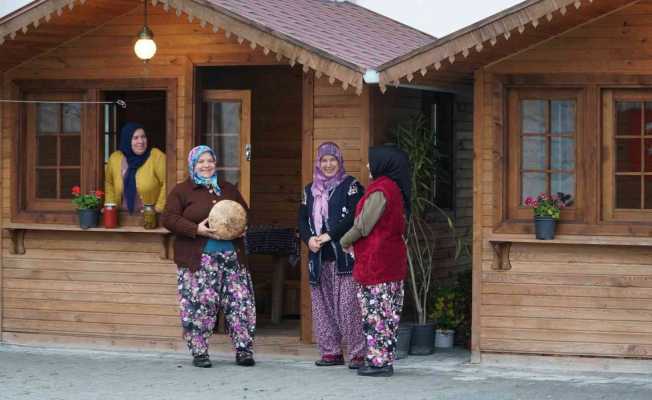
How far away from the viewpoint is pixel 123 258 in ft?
42.1

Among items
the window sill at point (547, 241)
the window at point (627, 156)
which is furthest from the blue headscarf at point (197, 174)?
the window at point (627, 156)

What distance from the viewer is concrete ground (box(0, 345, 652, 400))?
10.3m

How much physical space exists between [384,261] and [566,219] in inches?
63.3

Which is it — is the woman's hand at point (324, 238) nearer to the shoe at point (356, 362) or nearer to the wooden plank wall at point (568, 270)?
the shoe at point (356, 362)

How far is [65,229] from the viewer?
12.8m

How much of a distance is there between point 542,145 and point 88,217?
155 inches

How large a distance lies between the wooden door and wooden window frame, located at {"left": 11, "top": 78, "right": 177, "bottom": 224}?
315 millimetres

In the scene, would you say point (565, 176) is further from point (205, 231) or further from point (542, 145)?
point (205, 231)

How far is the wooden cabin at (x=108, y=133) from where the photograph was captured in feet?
40.0

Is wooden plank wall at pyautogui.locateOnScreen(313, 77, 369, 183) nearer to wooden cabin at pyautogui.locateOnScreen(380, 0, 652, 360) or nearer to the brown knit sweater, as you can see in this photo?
wooden cabin at pyautogui.locateOnScreen(380, 0, 652, 360)

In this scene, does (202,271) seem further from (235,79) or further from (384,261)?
(235,79)

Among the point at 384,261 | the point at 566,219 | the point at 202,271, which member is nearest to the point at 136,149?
the point at 202,271

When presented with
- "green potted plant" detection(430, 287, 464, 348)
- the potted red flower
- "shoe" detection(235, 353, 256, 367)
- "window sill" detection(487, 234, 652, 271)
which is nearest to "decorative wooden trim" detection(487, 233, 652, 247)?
"window sill" detection(487, 234, 652, 271)

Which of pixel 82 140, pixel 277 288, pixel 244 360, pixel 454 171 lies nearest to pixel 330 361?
pixel 244 360
